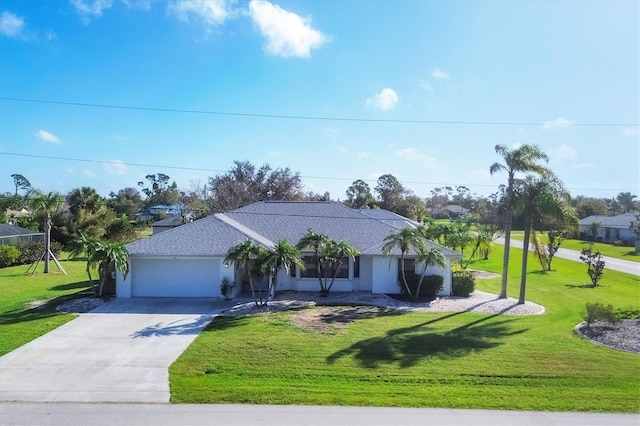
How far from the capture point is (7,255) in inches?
1237

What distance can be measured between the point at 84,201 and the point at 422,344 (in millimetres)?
40562

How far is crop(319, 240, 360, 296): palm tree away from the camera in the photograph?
20.8 m

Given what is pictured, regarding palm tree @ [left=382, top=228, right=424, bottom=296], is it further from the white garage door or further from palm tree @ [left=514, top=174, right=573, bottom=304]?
the white garage door

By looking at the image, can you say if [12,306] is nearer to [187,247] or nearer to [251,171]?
[187,247]

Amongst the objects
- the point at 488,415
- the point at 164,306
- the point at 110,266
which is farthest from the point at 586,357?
the point at 110,266

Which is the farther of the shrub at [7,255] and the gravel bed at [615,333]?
the shrub at [7,255]

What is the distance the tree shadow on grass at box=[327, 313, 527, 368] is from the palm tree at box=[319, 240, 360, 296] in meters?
5.72

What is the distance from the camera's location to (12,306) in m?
18.8

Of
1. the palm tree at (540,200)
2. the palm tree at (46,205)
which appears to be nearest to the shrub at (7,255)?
the palm tree at (46,205)

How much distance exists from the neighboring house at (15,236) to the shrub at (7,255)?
1.69 metres

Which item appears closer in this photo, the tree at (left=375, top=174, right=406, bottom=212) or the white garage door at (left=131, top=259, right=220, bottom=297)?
the white garage door at (left=131, top=259, right=220, bottom=297)

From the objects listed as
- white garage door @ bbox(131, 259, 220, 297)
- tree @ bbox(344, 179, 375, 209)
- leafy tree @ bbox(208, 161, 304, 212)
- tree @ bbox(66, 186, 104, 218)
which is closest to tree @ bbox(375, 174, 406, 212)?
tree @ bbox(344, 179, 375, 209)

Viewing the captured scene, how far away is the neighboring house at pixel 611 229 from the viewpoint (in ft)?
195

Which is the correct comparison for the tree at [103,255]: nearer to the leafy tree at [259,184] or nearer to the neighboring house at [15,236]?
the neighboring house at [15,236]
